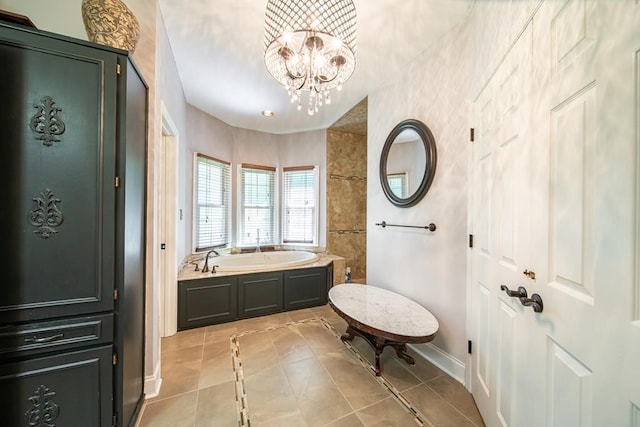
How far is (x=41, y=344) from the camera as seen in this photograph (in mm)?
986

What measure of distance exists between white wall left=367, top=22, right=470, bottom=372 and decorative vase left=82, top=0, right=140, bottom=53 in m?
2.20

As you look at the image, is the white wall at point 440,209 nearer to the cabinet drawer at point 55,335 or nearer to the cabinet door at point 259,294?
the cabinet door at point 259,294

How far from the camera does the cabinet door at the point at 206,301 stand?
2.58 m

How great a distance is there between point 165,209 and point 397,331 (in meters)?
2.42

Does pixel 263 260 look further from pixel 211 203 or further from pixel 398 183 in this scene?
pixel 398 183

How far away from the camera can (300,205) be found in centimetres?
435

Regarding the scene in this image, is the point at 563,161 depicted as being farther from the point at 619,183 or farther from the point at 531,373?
the point at 531,373

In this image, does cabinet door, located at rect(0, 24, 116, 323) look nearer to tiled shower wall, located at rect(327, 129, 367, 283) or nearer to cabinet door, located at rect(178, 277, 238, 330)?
cabinet door, located at rect(178, 277, 238, 330)

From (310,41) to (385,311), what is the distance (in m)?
2.12

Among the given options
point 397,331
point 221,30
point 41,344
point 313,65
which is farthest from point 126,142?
point 397,331

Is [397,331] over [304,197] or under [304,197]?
under

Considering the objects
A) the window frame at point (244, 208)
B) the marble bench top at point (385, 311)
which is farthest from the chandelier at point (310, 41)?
the window frame at point (244, 208)

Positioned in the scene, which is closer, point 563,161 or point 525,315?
point 563,161

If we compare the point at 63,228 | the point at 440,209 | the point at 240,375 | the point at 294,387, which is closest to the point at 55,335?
the point at 63,228
